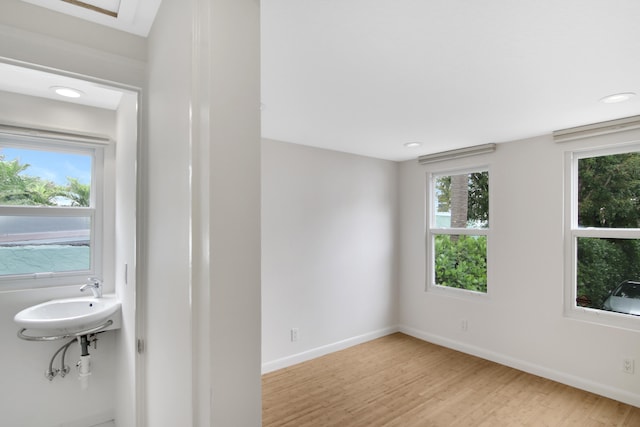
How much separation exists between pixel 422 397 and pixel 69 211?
10.3 feet

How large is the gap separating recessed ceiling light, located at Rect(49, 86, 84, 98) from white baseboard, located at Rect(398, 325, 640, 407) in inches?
166

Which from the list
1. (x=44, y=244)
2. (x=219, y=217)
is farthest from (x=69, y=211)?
(x=219, y=217)

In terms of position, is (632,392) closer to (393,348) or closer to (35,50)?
(393,348)

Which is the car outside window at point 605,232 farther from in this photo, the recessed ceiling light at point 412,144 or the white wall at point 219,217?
the white wall at point 219,217

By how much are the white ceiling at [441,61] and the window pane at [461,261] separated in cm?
145

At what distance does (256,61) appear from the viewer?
3.08 feet

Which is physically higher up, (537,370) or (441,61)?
(441,61)

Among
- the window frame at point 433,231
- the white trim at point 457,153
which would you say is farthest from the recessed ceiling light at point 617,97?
the window frame at point 433,231

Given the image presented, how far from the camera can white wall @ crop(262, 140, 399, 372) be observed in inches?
134

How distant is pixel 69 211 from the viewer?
2.51 meters

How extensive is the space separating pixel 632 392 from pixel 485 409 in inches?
47.9

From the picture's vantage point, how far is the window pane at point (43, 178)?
7.57 ft

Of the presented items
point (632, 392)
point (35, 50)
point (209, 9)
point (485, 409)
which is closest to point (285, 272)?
point (485, 409)

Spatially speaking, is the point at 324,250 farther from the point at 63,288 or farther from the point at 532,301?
the point at 63,288
